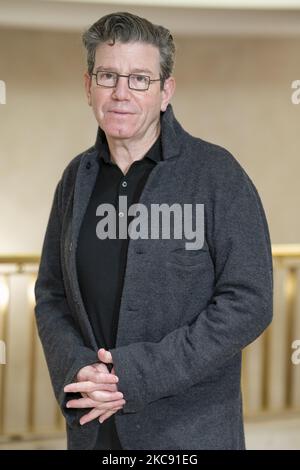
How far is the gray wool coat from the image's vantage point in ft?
4.83

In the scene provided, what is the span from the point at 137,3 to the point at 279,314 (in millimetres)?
1761

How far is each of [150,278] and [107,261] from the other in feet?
0.35

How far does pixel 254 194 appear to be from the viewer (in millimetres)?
1524

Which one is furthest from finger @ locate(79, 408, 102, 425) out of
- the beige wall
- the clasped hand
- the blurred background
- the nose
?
the beige wall

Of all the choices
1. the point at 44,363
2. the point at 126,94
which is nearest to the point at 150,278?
the point at 126,94

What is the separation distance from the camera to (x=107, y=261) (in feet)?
5.20

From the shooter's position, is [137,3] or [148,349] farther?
[137,3]

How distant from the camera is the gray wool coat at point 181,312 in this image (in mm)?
1473

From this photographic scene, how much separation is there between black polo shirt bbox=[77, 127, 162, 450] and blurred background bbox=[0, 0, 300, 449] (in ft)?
5.98

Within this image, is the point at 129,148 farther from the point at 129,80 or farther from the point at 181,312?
the point at 181,312

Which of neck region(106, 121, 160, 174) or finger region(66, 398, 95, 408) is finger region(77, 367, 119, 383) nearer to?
finger region(66, 398, 95, 408)
